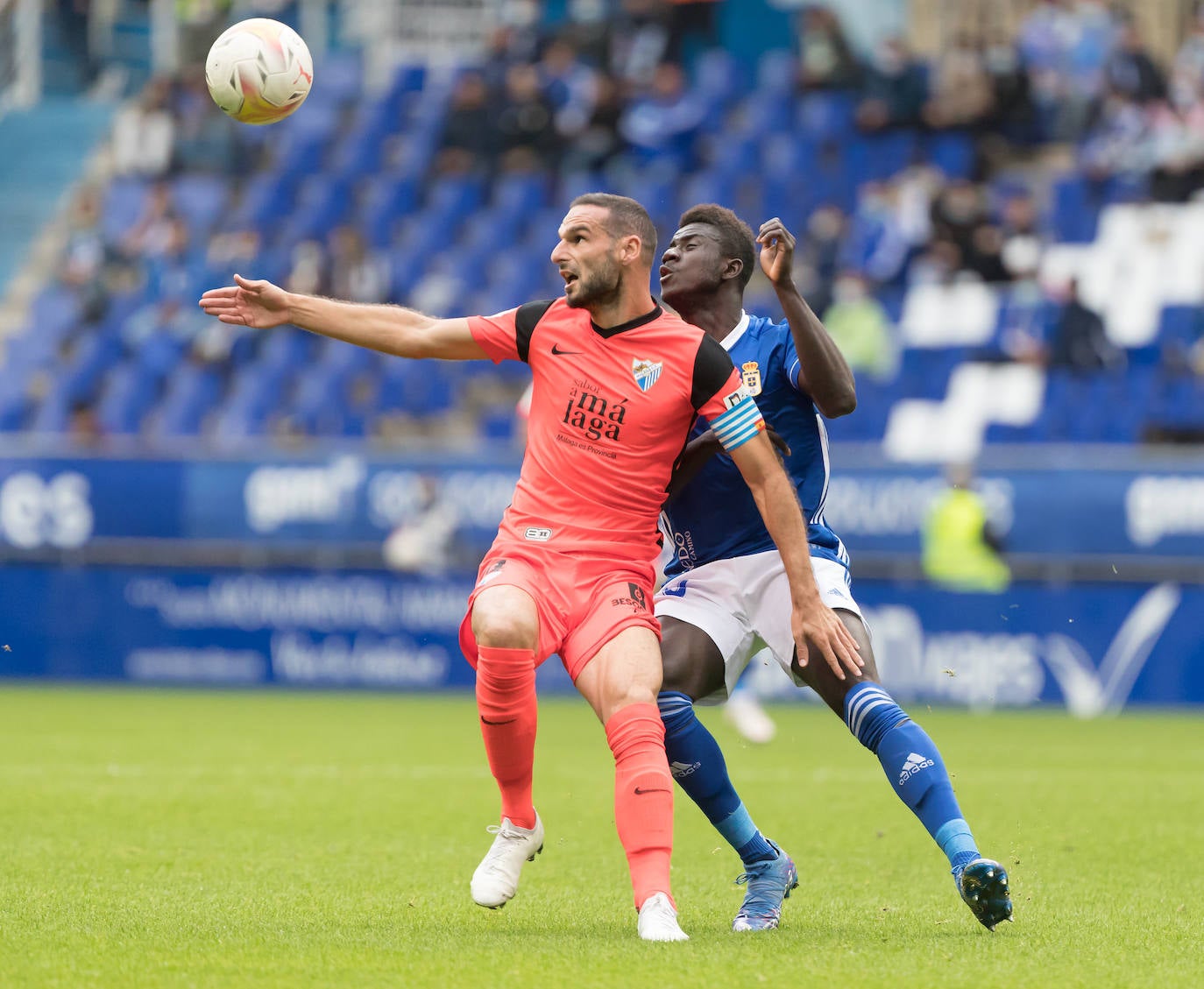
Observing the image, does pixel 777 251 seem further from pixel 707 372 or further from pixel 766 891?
pixel 766 891

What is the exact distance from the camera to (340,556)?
17500 millimetres

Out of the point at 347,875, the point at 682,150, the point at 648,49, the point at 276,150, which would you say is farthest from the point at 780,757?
the point at 276,150

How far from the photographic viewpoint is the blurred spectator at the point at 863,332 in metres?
18.7

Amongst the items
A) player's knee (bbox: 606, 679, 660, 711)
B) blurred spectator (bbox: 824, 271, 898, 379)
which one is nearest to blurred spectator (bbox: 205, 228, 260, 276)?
blurred spectator (bbox: 824, 271, 898, 379)

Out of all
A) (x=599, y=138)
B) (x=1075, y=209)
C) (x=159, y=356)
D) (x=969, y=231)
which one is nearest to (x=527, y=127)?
(x=599, y=138)

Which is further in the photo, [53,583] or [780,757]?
[53,583]

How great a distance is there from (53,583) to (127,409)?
4136 millimetres

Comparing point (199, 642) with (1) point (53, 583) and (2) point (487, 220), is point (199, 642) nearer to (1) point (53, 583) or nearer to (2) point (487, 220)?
(1) point (53, 583)

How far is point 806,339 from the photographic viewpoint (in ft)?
18.1

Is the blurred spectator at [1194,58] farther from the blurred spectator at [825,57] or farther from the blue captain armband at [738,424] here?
the blue captain armband at [738,424]

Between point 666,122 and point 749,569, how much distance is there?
16.3 meters

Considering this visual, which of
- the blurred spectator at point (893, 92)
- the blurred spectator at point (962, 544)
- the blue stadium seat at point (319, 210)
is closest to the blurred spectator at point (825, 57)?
the blurred spectator at point (893, 92)

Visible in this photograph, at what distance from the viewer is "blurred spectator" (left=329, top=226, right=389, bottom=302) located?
2112 cm

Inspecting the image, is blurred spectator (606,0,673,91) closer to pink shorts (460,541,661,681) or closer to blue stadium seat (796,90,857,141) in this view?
blue stadium seat (796,90,857,141)
